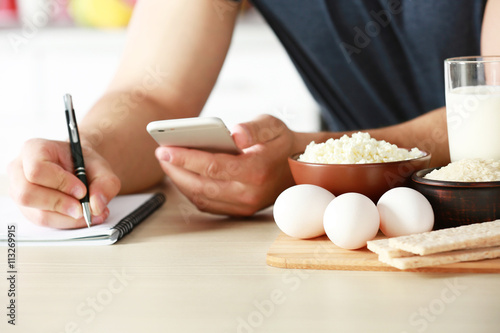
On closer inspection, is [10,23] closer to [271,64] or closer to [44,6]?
[44,6]

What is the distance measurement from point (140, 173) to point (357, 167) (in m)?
0.53

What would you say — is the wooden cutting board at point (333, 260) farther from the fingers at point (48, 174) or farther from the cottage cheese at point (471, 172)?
A: the fingers at point (48, 174)

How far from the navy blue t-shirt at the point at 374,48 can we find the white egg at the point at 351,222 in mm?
718

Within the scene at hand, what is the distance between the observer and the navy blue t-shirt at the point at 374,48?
1.30m

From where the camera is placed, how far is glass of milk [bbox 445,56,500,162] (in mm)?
875

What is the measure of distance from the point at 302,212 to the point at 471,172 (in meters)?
0.23

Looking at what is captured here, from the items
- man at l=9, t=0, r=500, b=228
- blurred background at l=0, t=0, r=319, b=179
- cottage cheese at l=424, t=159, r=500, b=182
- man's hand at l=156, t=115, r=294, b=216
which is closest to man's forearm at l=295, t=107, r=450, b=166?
man at l=9, t=0, r=500, b=228

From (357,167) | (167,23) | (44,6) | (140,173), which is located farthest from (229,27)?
(44,6)

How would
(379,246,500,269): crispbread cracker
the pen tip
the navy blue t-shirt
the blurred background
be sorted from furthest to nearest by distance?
1. the blurred background
2. the navy blue t-shirt
3. the pen tip
4. (379,246,500,269): crispbread cracker

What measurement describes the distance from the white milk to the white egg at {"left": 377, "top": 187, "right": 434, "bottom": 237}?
20 cm

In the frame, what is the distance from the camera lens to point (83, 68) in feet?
10.1

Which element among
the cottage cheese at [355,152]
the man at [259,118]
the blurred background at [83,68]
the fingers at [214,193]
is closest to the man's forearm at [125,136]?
the man at [259,118]

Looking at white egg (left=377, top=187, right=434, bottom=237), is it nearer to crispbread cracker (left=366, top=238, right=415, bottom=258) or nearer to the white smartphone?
crispbread cracker (left=366, top=238, right=415, bottom=258)

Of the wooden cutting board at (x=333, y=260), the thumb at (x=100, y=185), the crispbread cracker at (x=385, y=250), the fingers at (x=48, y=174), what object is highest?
the fingers at (x=48, y=174)
